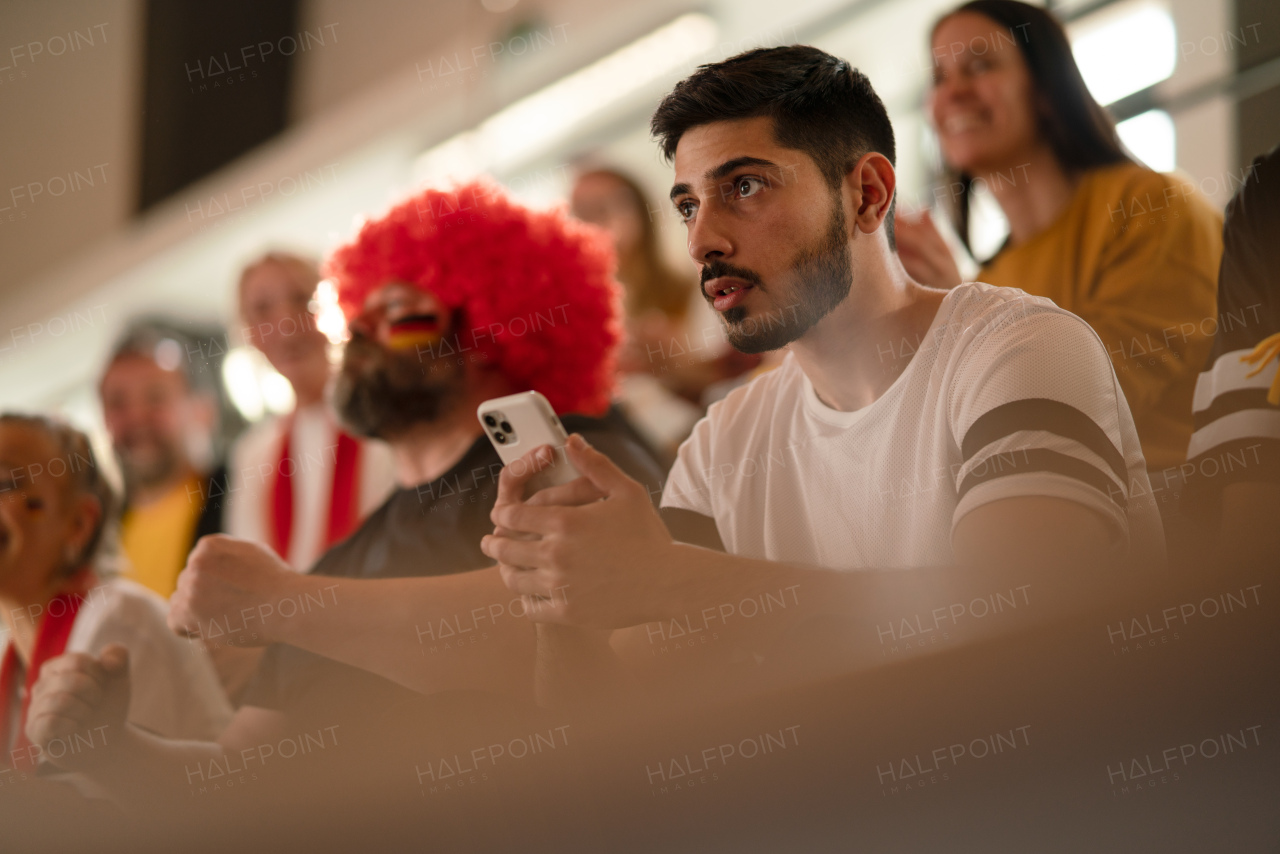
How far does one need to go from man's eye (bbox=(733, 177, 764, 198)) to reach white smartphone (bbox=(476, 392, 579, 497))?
137 millimetres

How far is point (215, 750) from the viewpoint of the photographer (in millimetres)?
680

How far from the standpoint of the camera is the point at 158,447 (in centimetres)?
114

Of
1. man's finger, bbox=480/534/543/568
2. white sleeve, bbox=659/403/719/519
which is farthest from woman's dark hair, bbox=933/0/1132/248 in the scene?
man's finger, bbox=480/534/543/568

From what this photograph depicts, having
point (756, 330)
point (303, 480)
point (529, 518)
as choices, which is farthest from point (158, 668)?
point (756, 330)

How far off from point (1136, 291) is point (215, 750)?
60 cm

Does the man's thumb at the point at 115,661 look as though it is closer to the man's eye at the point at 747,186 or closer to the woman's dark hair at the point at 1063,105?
the man's eye at the point at 747,186

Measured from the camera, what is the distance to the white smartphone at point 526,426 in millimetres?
526

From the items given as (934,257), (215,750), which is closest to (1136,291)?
(934,257)

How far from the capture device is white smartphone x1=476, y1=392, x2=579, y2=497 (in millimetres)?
526

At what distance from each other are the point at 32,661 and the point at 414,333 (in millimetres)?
345

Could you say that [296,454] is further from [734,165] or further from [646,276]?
[734,165]

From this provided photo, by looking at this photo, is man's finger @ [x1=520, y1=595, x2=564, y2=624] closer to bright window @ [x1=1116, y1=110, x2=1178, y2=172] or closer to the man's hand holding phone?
the man's hand holding phone

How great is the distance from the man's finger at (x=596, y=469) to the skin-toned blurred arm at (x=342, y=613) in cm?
14

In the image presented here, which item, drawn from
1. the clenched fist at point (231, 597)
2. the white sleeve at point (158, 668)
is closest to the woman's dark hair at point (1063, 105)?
the clenched fist at point (231, 597)
